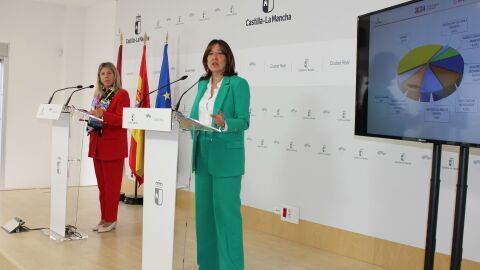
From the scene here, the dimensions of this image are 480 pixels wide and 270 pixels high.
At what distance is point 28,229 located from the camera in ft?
13.6

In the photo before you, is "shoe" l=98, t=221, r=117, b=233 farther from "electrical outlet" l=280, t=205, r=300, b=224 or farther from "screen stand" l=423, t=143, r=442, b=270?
"screen stand" l=423, t=143, r=442, b=270

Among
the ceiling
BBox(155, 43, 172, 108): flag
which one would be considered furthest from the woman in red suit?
the ceiling

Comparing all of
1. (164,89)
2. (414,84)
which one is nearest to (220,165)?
(414,84)

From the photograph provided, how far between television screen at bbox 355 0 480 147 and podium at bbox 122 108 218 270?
858mm

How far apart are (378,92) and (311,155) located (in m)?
1.59

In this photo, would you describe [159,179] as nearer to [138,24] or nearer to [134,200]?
[134,200]

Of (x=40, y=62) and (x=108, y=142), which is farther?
(x=40, y=62)

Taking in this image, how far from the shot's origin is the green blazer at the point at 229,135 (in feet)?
8.87

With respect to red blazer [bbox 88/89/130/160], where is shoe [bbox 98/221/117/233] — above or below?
below

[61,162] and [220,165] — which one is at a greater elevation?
[220,165]

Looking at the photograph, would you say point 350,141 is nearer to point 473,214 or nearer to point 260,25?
point 473,214

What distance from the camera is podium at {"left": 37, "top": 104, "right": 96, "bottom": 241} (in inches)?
146

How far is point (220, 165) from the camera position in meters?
2.71

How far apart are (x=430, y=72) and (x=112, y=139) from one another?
2693 mm
